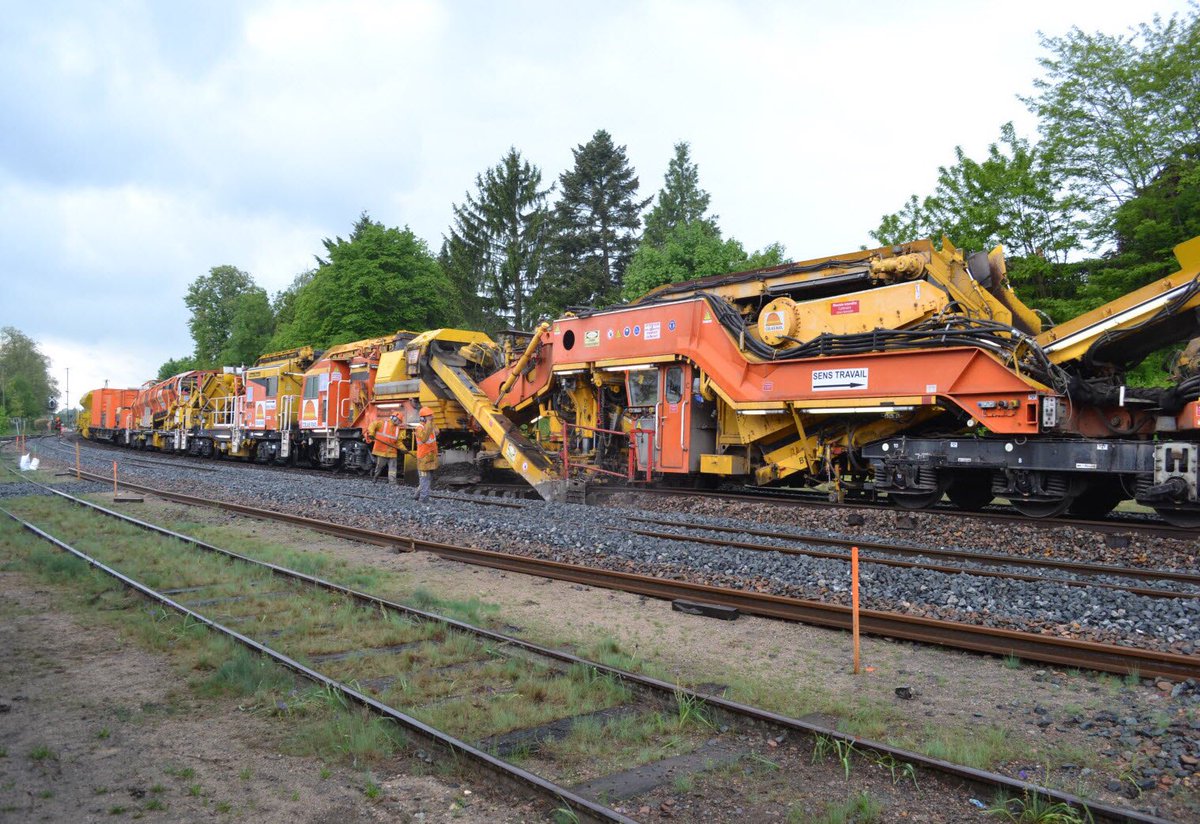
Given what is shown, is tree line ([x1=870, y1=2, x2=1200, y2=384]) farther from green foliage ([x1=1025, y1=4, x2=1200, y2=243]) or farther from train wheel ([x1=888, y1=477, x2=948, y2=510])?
train wheel ([x1=888, y1=477, x2=948, y2=510])

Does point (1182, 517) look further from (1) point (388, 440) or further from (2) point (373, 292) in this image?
(2) point (373, 292)

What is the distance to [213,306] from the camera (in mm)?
84562

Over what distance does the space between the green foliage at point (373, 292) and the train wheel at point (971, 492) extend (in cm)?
3517

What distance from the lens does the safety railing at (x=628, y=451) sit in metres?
14.2

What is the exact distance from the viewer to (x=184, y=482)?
19.6 meters

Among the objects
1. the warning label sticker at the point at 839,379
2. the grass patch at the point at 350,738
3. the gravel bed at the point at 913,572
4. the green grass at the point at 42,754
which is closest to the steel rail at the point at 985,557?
the gravel bed at the point at 913,572

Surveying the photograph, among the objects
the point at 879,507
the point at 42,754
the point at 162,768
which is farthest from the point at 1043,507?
the point at 42,754

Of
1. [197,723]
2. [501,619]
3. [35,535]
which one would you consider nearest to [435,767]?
[197,723]

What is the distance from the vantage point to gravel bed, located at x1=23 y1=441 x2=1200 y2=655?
629 centimetres

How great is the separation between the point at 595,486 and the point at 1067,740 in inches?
450

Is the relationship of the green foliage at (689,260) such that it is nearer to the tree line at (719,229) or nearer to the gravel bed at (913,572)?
the tree line at (719,229)

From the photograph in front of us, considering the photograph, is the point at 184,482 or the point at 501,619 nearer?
the point at 501,619

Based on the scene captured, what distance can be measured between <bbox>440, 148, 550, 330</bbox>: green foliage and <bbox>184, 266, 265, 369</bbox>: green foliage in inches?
1681

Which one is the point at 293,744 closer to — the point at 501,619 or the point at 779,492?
the point at 501,619
